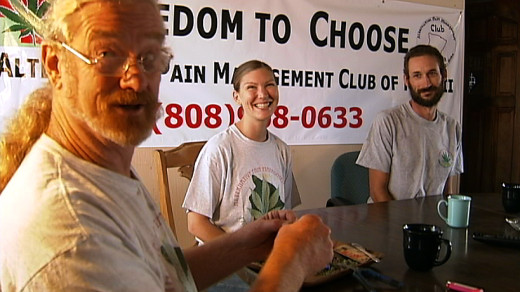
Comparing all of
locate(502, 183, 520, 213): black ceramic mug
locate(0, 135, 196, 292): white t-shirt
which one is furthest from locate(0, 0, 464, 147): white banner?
locate(0, 135, 196, 292): white t-shirt


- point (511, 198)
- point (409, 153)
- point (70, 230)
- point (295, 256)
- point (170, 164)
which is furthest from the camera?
point (409, 153)

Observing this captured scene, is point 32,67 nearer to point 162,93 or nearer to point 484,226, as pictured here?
point 162,93

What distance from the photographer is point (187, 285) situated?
35.3 inches

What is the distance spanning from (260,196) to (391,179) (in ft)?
2.40

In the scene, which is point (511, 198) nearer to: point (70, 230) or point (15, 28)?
point (70, 230)

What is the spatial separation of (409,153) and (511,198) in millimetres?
617

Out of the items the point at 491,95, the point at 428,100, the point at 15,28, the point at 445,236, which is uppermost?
the point at 15,28

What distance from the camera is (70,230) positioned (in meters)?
0.62

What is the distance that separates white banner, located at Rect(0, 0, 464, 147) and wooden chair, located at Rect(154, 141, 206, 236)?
498mm

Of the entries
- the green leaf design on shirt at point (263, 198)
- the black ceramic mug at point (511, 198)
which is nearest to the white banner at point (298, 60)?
the green leaf design on shirt at point (263, 198)

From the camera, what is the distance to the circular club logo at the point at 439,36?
3270 mm

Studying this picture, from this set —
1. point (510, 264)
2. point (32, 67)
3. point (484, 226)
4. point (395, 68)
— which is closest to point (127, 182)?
point (510, 264)

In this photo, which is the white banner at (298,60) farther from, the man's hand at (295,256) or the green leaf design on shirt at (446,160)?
the man's hand at (295,256)

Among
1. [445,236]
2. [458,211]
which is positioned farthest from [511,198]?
[445,236]
